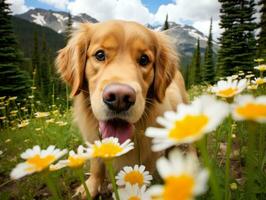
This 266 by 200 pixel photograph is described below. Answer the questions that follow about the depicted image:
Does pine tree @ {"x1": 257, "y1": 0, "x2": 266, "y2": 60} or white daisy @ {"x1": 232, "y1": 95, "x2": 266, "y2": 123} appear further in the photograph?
pine tree @ {"x1": 257, "y1": 0, "x2": 266, "y2": 60}

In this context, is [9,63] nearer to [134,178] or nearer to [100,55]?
[100,55]

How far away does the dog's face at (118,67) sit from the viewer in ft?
10.6

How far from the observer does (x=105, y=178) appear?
405cm

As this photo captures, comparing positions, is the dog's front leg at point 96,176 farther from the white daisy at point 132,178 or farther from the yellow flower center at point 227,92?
the yellow flower center at point 227,92

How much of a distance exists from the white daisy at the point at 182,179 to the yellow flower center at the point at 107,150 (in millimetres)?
599

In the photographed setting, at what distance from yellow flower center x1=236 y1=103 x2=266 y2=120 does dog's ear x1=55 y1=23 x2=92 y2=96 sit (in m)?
3.62

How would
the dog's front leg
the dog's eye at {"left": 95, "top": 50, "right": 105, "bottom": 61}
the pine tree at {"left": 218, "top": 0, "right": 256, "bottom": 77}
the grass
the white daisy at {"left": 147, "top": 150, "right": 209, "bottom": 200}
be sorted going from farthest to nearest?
the pine tree at {"left": 218, "top": 0, "right": 256, "bottom": 77} → the dog's eye at {"left": 95, "top": 50, "right": 105, "bottom": 61} → the dog's front leg → the grass → the white daisy at {"left": 147, "top": 150, "right": 209, "bottom": 200}

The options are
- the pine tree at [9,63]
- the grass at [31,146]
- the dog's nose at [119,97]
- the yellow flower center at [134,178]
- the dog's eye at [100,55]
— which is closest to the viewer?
the yellow flower center at [134,178]

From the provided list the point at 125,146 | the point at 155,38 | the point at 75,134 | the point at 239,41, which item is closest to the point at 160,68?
the point at 155,38

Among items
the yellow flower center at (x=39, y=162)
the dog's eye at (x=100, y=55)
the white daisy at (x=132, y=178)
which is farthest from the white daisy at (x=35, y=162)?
the dog's eye at (x=100, y=55)

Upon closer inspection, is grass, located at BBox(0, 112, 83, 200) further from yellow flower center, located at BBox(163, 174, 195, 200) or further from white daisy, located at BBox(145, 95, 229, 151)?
yellow flower center, located at BBox(163, 174, 195, 200)

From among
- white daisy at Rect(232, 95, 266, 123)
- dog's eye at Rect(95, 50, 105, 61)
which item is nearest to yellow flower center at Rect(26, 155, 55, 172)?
white daisy at Rect(232, 95, 266, 123)

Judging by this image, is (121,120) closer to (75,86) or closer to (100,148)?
(75,86)

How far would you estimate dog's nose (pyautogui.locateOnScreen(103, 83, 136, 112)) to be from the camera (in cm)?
290
